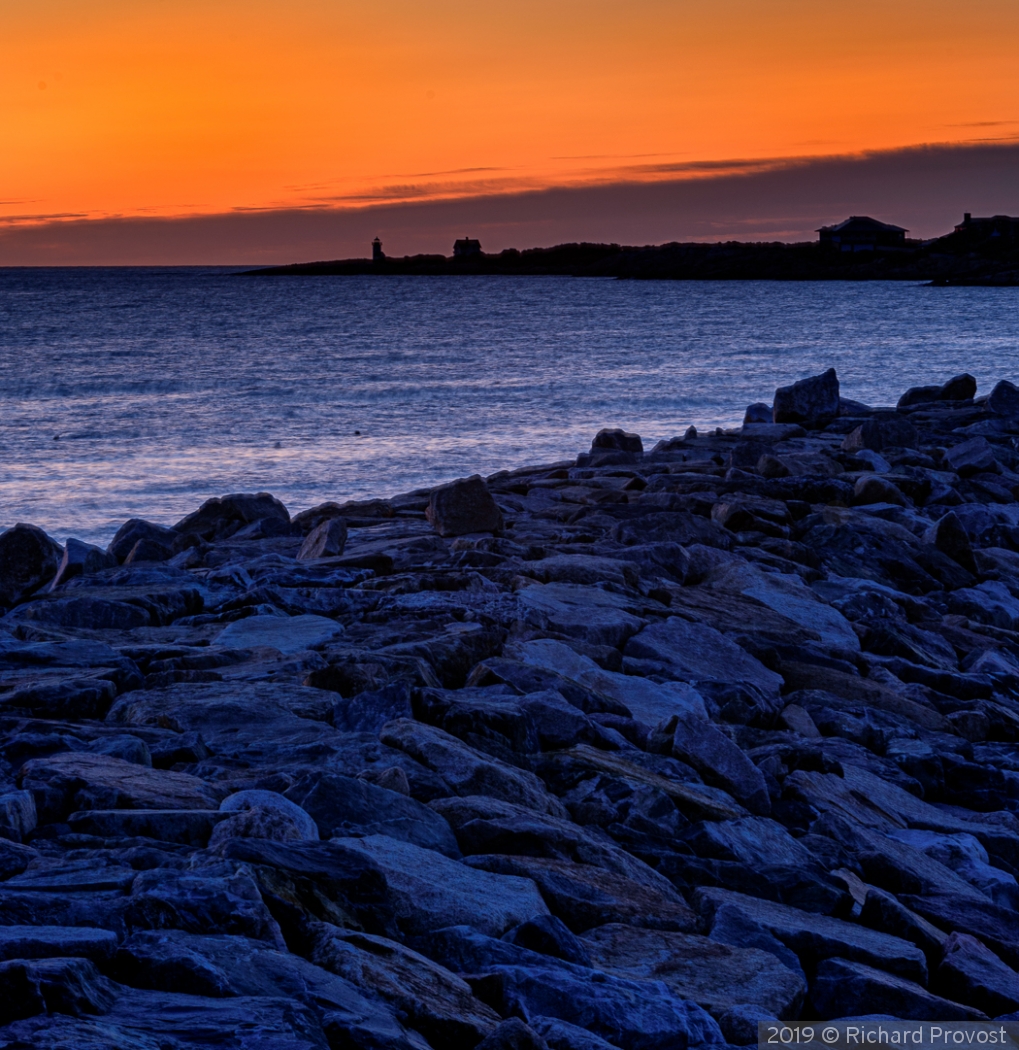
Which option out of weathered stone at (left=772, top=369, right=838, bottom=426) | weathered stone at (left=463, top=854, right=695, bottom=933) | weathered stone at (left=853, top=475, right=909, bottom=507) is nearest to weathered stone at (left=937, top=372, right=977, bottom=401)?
weathered stone at (left=772, top=369, right=838, bottom=426)

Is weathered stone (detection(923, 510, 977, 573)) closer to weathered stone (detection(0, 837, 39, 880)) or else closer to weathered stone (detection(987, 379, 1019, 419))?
weathered stone (detection(0, 837, 39, 880))

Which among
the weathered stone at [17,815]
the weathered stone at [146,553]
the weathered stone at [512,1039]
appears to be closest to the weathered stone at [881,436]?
the weathered stone at [146,553]

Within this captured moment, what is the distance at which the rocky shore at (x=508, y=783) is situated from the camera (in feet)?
8.51

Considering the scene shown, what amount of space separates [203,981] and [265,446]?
73.8 feet

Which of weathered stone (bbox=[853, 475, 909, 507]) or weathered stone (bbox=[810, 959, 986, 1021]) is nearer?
weathered stone (bbox=[810, 959, 986, 1021])

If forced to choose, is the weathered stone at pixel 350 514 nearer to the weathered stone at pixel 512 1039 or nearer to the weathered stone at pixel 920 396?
the weathered stone at pixel 512 1039

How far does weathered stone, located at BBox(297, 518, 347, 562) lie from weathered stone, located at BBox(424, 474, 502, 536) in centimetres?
76

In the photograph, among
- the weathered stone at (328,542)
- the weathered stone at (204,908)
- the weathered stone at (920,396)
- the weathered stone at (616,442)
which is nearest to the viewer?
the weathered stone at (204,908)

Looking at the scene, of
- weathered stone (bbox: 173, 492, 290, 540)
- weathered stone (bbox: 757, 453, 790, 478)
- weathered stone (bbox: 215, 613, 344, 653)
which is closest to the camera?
weathered stone (bbox: 215, 613, 344, 653)

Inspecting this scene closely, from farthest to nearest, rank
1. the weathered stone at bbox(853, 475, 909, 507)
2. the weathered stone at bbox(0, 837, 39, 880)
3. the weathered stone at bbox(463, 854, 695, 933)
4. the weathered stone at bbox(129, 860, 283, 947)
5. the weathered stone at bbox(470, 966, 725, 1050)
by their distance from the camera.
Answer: the weathered stone at bbox(853, 475, 909, 507)
the weathered stone at bbox(463, 854, 695, 933)
the weathered stone at bbox(0, 837, 39, 880)
the weathered stone at bbox(470, 966, 725, 1050)
the weathered stone at bbox(129, 860, 283, 947)

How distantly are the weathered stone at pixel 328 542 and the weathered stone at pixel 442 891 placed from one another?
422cm

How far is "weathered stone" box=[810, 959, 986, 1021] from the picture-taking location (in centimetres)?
320

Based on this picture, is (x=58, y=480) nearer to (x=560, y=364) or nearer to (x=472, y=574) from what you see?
(x=472, y=574)

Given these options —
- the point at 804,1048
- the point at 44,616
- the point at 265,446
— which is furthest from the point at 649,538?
the point at 265,446
